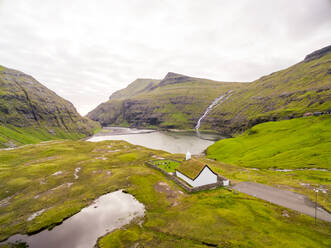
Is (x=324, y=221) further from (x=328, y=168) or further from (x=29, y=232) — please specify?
(x=29, y=232)

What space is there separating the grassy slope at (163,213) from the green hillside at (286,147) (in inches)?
1766

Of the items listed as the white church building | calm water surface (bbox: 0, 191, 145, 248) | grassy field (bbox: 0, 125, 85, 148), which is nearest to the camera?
calm water surface (bbox: 0, 191, 145, 248)

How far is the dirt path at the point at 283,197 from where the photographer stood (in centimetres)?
2922

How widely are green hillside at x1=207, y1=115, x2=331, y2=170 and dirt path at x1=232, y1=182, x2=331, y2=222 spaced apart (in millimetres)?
31071

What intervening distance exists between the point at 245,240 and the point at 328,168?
54177mm

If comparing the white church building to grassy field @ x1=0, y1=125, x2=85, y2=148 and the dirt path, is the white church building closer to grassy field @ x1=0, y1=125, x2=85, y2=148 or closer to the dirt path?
the dirt path

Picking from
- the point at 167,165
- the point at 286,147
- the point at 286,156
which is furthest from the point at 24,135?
the point at 286,147

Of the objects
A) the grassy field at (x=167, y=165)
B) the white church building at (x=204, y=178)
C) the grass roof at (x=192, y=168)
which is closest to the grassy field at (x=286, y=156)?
the white church building at (x=204, y=178)

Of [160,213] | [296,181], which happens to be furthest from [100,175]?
[296,181]

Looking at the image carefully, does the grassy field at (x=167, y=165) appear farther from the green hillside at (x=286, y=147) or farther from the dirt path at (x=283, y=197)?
the green hillside at (x=286, y=147)

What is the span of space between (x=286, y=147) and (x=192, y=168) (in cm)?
6557

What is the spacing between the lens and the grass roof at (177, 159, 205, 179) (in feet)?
137

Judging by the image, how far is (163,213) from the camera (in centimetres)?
3150

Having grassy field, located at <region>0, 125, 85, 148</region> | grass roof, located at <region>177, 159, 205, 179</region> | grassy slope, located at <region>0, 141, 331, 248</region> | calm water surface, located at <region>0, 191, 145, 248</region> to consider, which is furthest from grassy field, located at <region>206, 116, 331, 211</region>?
grassy field, located at <region>0, 125, 85, 148</region>
